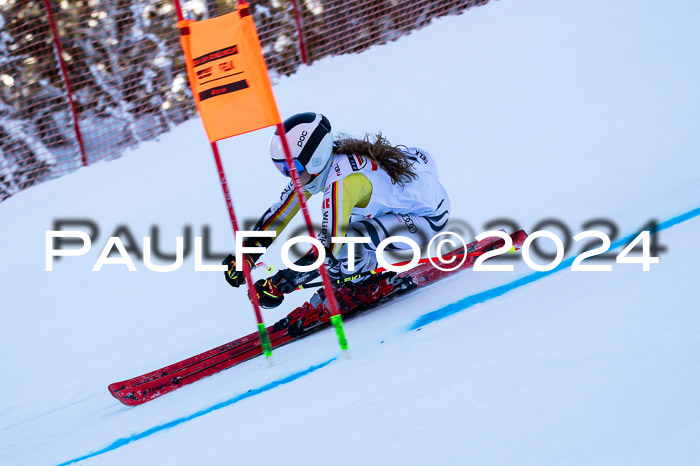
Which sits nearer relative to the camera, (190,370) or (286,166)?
(286,166)

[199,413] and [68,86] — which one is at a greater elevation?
[68,86]

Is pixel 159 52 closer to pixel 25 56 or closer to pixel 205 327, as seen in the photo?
pixel 25 56

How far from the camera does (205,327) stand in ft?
14.3

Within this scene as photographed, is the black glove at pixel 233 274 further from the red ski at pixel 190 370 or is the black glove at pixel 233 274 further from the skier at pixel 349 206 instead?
the red ski at pixel 190 370

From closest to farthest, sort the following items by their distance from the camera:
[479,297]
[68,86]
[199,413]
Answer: [199,413], [479,297], [68,86]

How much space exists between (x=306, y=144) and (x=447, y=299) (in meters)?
1.15

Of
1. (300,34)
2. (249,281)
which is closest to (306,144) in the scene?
(249,281)

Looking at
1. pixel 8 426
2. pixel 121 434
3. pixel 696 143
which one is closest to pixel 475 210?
pixel 696 143

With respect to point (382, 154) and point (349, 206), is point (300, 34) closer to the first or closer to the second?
point (382, 154)

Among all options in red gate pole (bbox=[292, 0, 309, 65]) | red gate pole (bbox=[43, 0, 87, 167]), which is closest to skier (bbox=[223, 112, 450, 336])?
red gate pole (bbox=[43, 0, 87, 167])

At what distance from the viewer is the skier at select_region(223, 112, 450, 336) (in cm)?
328

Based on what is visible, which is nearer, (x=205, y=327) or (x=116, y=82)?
(x=205, y=327)

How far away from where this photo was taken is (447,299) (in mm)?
3619

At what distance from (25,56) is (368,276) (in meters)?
5.65
